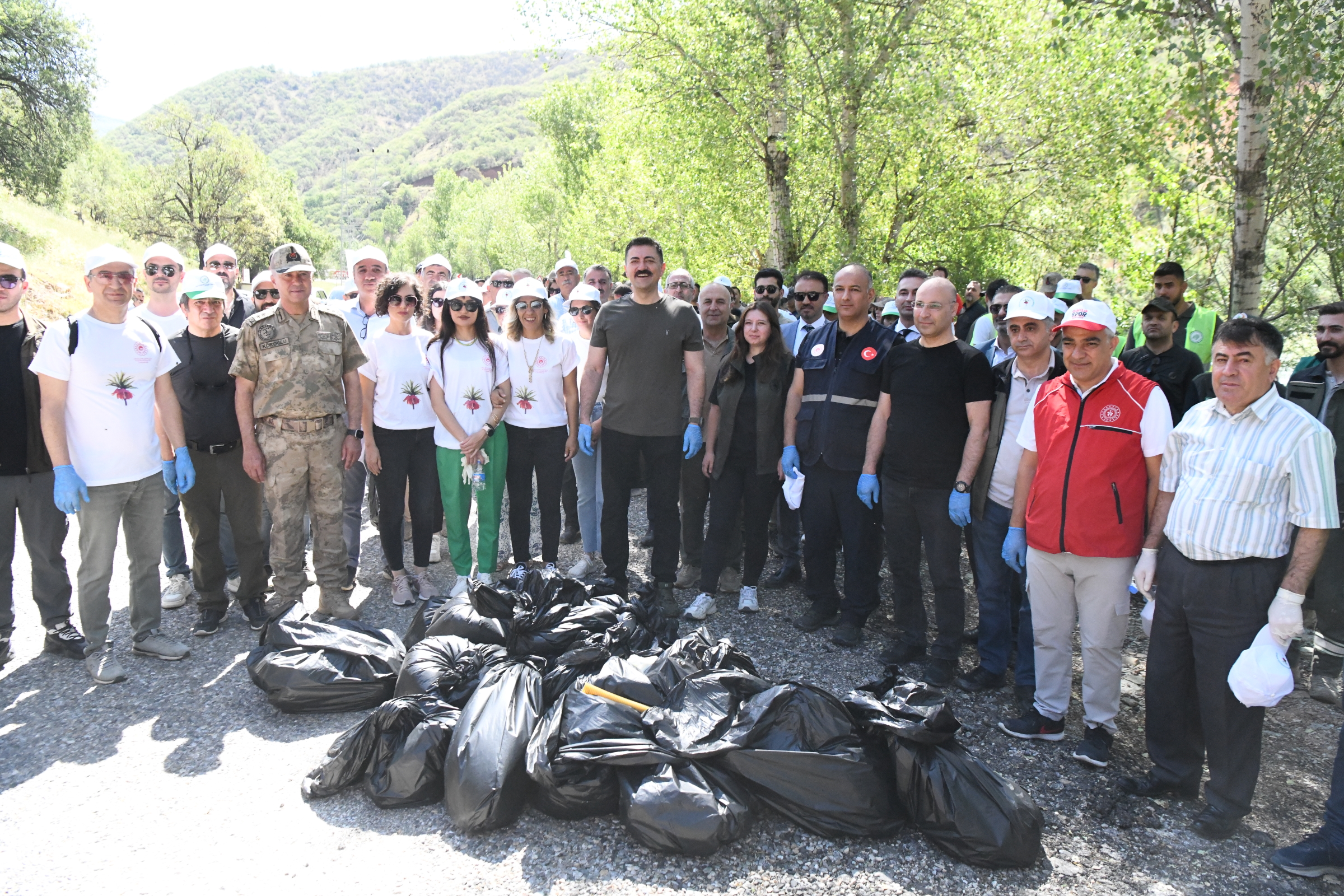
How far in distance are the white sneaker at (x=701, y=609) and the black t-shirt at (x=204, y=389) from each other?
3.12 m

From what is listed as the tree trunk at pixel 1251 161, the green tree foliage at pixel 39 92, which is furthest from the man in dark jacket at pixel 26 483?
the green tree foliage at pixel 39 92

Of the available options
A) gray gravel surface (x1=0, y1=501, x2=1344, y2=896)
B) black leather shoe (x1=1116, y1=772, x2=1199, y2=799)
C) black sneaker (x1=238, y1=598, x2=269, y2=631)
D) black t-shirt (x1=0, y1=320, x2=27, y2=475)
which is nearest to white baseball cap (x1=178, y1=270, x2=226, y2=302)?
black t-shirt (x1=0, y1=320, x2=27, y2=475)

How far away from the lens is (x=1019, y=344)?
4.10 metres

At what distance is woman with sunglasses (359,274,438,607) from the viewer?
518 centimetres

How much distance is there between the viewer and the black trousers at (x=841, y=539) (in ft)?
15.6

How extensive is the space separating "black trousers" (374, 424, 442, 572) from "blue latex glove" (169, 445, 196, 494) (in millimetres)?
1074

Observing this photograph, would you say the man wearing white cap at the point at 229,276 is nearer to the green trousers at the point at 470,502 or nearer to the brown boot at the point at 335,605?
the green trousers at the point at 470,502

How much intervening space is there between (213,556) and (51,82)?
2560cm

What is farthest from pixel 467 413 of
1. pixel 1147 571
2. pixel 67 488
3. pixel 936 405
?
pixel 1147 571

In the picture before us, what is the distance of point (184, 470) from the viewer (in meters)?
4.60

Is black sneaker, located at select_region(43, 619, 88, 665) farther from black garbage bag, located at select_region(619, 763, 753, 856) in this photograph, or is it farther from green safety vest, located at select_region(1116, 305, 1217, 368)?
green safety vest, located at select_region(1116, 305, 1217, 368)

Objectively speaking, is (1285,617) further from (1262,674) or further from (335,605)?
(335,605)

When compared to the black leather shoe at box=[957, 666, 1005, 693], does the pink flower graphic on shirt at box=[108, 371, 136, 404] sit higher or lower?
higher

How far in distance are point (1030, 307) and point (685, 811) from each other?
300 cm
